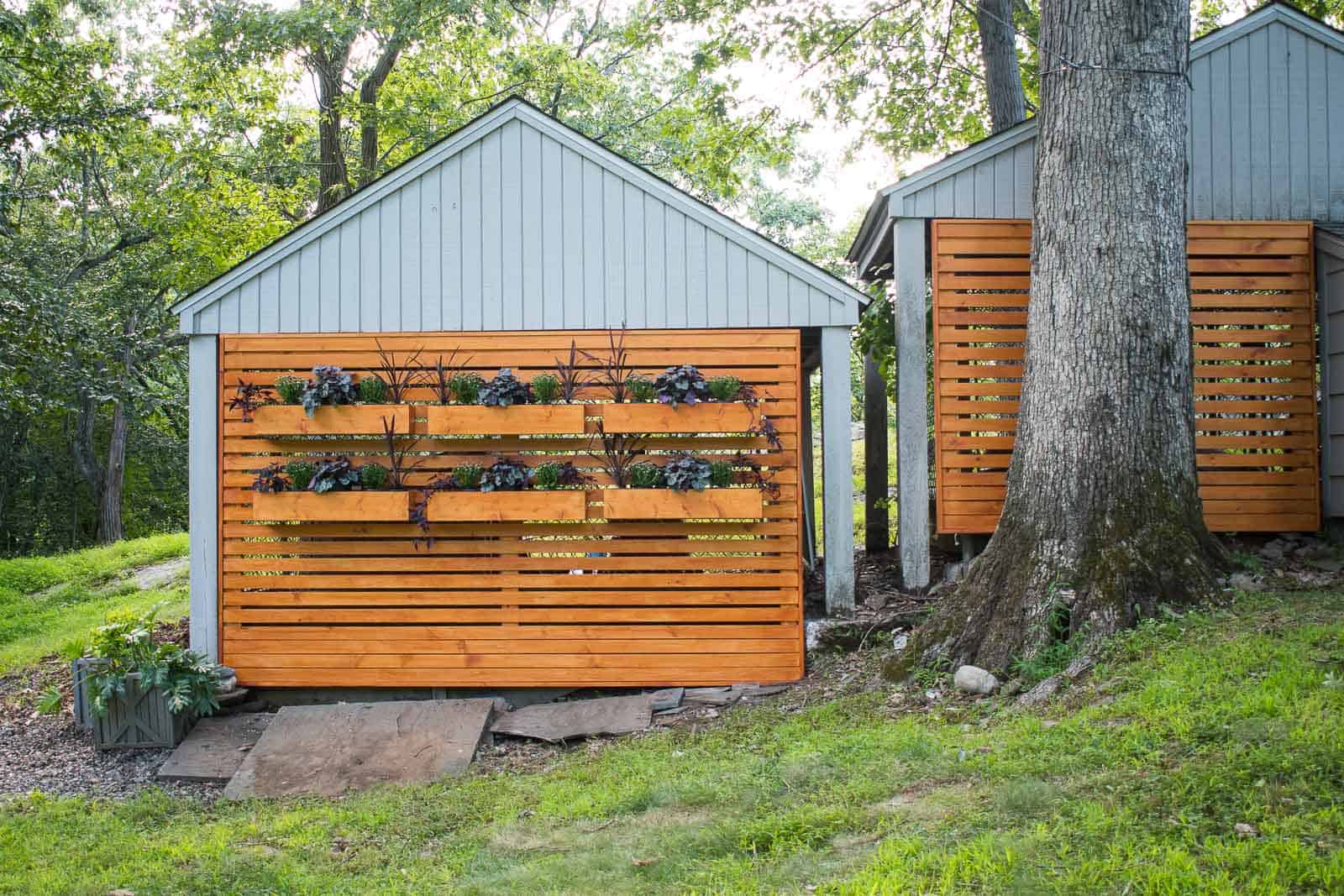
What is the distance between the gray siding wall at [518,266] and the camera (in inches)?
253

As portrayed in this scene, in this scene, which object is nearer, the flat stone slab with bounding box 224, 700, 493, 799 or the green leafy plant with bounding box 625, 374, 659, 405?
the flat stone slab with bounding box 224, 700, 493, 799

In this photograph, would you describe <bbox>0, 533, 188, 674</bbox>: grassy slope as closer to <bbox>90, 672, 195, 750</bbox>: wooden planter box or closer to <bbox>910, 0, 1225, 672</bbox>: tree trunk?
<bbox>90, 672, 195, 750</bbox>: wooden planter box

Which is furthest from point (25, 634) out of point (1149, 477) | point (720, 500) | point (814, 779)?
point (1149, 477)

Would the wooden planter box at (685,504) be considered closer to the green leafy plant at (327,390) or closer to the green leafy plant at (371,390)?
the green leafy plant at (371,390)

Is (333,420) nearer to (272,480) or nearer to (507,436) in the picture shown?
(272,480)

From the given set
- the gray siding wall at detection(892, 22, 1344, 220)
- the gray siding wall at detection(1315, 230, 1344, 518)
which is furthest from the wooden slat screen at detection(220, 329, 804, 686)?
the gray siding wall at detection(1315, 230, 1344, 518)

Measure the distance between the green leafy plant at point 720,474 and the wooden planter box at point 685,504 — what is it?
10cm

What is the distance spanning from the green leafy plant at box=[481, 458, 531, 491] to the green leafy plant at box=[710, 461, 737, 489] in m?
1.17

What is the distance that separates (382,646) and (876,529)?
4.83m

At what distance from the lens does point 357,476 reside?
20.4 ft

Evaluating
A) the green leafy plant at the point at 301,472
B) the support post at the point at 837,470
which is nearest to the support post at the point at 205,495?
the green leafy plant at the point at 301,472

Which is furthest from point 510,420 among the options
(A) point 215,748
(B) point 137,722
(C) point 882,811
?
(C) point 882,811

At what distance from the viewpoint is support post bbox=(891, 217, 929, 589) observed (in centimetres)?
691

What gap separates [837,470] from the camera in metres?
6.54
